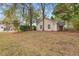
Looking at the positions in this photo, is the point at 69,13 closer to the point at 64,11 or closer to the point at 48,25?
the point at 64,11

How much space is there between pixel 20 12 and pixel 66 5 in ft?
1.32

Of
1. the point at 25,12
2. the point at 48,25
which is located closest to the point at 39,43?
the point at 48,25

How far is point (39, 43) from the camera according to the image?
7.59 ft

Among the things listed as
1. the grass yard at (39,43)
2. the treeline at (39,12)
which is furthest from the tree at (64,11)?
the grass yard at (39,43)

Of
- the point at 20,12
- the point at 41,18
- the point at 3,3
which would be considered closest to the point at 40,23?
the point at 41,18

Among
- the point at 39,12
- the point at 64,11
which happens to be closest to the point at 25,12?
the point at 39,12

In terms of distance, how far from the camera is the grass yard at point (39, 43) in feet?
7.52

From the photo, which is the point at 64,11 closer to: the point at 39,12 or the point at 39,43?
the point at 39,12

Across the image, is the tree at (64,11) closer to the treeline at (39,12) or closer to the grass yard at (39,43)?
the treeline at (39,12)

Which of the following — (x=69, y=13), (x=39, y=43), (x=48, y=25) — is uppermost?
(x=69, y=13)

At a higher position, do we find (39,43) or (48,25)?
(48,25)

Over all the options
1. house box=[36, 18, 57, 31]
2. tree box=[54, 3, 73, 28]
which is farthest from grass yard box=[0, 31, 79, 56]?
tree box=[54, 3, 73, 28]

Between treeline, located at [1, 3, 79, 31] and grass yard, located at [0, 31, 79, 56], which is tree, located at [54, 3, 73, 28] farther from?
grass yard, located at [0, 31, 79, 56]

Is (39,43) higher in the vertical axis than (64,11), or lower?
lower
